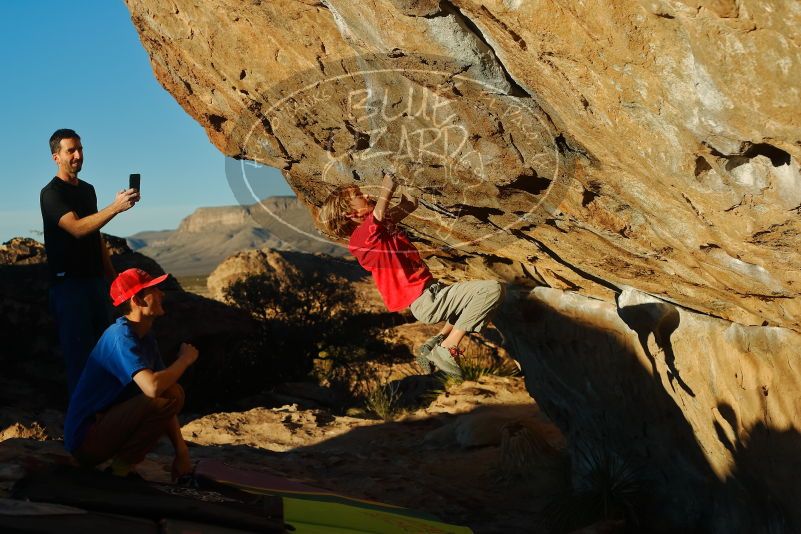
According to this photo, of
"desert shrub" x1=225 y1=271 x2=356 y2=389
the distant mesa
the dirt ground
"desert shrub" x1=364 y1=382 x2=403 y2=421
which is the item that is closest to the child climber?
the dirt ground

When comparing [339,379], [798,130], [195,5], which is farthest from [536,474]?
[339,379]

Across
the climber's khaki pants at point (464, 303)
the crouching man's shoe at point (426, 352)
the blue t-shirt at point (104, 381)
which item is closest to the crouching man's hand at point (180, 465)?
the blue t-shirt at point (104, 381)

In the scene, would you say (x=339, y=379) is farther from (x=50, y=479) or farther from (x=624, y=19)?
(x=624, y=19)

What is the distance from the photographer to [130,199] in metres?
5.37

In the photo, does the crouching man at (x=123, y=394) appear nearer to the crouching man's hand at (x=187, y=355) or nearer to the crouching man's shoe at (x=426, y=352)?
the crouching man's hand at (x=187, y=355)

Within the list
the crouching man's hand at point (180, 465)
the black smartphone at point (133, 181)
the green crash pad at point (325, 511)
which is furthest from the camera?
the crouching man's hand at point (180, 465)

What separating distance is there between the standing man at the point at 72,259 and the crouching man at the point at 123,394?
1.95 ft

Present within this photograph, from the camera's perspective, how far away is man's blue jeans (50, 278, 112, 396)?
571cm

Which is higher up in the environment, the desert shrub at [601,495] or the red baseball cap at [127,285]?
the red baseball cap at [127,285]

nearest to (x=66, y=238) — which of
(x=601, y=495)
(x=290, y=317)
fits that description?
(x=601, y=495)

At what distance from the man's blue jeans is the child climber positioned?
5.02 feet

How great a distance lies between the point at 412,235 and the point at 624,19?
4.12 metres

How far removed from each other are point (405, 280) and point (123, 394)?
1699 millimetres

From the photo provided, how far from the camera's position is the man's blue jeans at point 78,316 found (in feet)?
18.7
